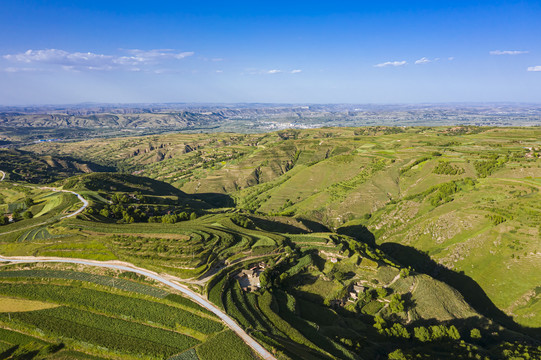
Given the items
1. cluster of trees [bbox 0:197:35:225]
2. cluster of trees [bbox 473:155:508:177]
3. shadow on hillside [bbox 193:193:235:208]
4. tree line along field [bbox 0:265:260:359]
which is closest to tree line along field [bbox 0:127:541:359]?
tree line along field [bbox 0:265:260:359]

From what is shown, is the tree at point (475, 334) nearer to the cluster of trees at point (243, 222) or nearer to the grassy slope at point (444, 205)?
the grassy slope at point (444, 205)

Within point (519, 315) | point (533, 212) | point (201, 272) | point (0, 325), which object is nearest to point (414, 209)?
point (533, 212)

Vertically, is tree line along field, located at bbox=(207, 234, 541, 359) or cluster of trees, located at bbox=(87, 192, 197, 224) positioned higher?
cluster of trees, located at bbox=(87, 192, 197, 224)

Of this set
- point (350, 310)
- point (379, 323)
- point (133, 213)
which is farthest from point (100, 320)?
point (379, 323)

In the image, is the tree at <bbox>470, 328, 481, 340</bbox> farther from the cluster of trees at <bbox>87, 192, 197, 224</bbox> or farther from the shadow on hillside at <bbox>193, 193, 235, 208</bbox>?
the shadow on hillside at <bbox>193, 193, 235, 208</bbox>

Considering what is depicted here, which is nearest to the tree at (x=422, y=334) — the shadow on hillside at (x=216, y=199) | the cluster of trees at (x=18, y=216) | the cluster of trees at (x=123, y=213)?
the cluster of trees at (x=123, y=213)

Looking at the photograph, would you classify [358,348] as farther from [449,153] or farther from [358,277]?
[449,153]

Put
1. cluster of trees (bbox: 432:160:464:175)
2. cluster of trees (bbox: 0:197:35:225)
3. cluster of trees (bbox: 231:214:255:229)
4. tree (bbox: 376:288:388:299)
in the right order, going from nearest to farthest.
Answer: tree (bbox: 376:288:388:299)
cluster of trees (bbox: 0:197:35:225)
cluster of trees (bbox: 231:214:255:229)
cluster of trees (bbox: 432:160:464:175)
